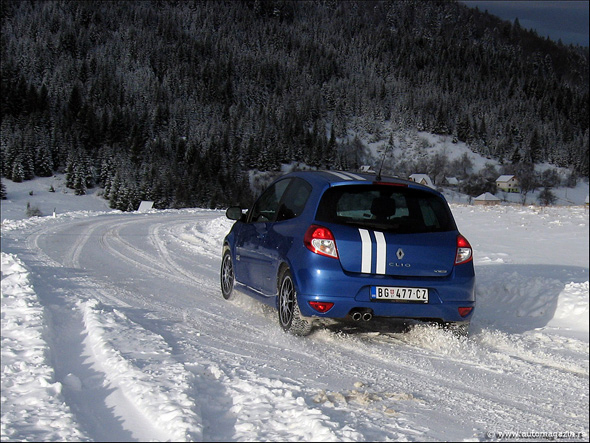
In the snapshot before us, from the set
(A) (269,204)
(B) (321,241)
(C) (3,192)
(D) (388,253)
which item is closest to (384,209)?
(D) (388,253)

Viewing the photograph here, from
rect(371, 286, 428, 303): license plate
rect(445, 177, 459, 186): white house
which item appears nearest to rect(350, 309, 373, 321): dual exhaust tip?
rect(371, 286, 428, 303): license plate

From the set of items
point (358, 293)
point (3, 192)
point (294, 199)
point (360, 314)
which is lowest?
point (3, 192)

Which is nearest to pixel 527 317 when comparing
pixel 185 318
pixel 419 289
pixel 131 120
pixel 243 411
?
pixel 419 289

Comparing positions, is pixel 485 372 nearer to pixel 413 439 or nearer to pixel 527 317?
pixel 413 439

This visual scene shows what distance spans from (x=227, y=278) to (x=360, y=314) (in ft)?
10.4

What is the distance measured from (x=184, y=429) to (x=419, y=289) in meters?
3.10

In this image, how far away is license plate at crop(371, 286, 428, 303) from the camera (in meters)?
5.82

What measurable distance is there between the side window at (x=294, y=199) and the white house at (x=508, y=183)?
533ft

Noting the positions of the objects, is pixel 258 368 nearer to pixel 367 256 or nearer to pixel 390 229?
pixel 367 256

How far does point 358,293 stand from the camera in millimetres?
5805

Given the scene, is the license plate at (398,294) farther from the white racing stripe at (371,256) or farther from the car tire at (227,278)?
the car tire at (227,278)

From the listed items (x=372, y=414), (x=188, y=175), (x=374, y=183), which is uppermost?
A: (x=374, y=183)

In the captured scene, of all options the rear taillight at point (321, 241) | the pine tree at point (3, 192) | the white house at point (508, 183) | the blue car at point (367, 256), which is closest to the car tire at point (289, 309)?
the blue car at point (367, 256)

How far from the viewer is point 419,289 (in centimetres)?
592
